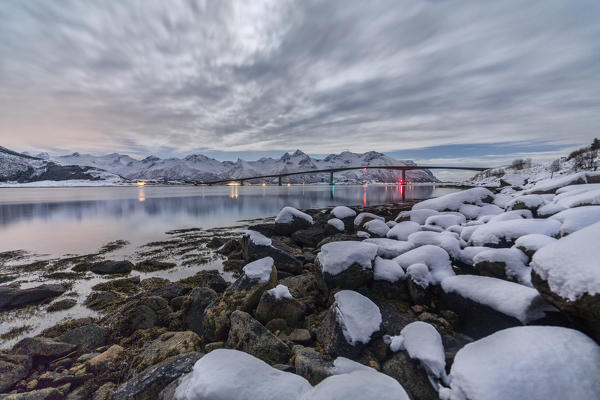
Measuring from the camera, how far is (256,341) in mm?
3982

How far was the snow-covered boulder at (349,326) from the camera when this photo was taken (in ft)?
12.5

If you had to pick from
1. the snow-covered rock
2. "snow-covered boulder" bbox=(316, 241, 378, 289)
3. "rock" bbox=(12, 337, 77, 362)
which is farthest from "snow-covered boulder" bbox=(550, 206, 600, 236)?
"rock" bbox=(12, 337, 77, 362)

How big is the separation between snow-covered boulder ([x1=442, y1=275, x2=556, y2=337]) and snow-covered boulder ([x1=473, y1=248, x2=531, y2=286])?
58cm

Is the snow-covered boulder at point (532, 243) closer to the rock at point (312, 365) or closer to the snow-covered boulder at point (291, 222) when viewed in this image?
the rock at point (312, 365)

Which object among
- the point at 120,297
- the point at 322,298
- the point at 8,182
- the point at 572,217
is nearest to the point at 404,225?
the point at 572,217

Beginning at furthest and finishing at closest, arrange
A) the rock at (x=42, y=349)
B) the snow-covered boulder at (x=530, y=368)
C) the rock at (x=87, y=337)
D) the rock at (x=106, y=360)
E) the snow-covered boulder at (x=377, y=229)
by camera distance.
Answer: the snow-covered boulder at (x=377, y=229) → the rock at (x=87, y=337) → the rock at (x=42, y=349) → the rock at (x=106, y=360) → the snow-covered boulder at (x=530, y=368)

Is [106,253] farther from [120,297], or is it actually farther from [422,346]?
[422,346]

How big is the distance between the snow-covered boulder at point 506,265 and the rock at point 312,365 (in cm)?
419

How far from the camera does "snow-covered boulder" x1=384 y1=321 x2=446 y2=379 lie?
3.16m

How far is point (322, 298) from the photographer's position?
18.5 feet

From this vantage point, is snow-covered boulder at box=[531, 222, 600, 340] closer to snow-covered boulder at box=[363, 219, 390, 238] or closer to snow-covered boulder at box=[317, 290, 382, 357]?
snow-covered boulder at box=[317, 290, 382, 357]

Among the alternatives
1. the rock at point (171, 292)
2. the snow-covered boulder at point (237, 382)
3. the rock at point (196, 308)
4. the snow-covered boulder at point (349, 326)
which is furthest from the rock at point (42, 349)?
the snow-covered boulder at point (349, 326)

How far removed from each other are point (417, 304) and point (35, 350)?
7.79 metres

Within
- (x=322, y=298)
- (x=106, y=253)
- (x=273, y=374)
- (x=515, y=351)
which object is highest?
(x=515, y=351)
